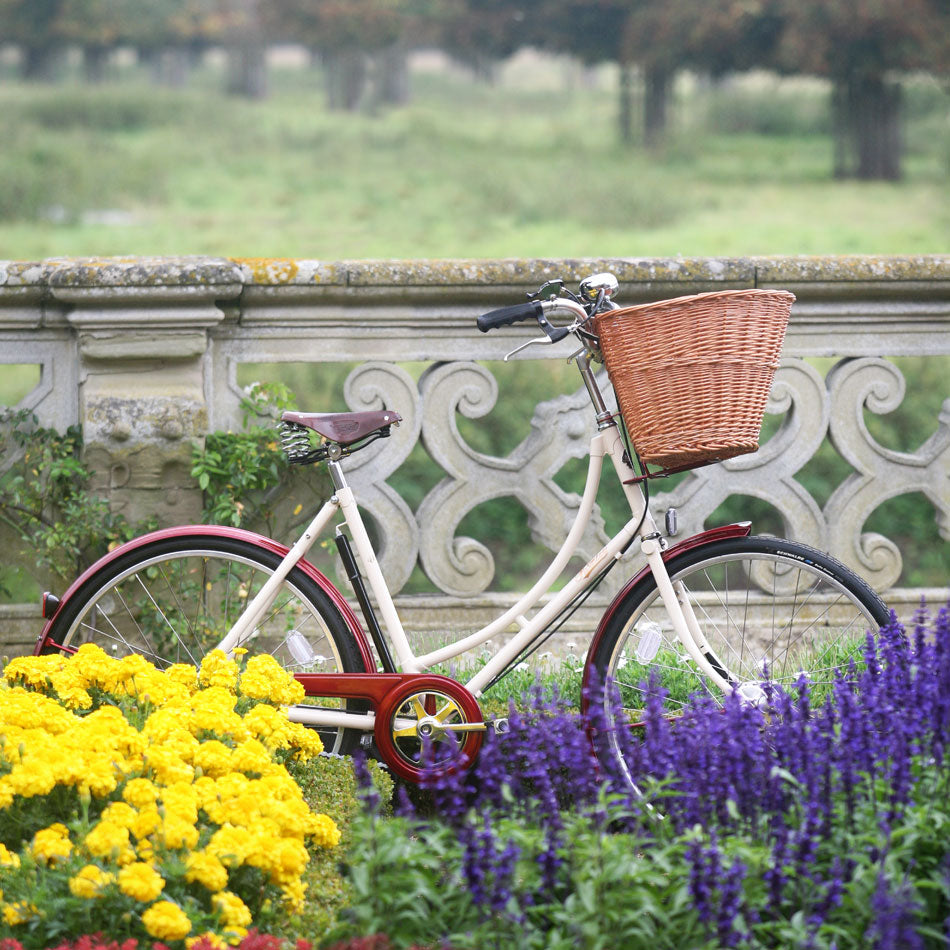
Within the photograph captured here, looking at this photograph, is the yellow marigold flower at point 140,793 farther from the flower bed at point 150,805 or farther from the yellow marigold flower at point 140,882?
the yellow marigold flower at point 140,882

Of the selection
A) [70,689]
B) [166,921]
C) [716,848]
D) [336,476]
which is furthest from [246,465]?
[716,848]

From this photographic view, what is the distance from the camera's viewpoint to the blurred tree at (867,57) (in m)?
18.2

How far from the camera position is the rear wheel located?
115 inches

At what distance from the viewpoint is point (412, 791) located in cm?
307

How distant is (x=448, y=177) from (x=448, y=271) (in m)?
18.5

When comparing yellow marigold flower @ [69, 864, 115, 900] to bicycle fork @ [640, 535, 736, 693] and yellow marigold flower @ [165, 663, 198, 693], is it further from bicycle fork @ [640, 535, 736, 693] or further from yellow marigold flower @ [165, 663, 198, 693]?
bicycle fork @ [640, 535, 736, 693]

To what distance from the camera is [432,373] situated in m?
3.58

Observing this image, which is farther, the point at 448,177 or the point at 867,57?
the point at 448,177

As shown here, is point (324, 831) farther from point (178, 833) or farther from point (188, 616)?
point (188, 616)

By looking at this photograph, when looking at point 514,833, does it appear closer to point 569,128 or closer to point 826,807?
point 826,807

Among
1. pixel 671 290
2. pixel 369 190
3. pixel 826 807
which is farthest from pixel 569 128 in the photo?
pixel 826 807

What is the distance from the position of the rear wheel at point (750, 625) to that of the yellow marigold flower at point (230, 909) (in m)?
0.89

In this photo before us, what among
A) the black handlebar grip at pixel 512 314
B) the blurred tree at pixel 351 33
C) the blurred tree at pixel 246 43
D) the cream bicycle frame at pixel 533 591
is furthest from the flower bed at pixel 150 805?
the blurred tree at pixel 246 43

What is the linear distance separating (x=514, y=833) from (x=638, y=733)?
977 millimetres
